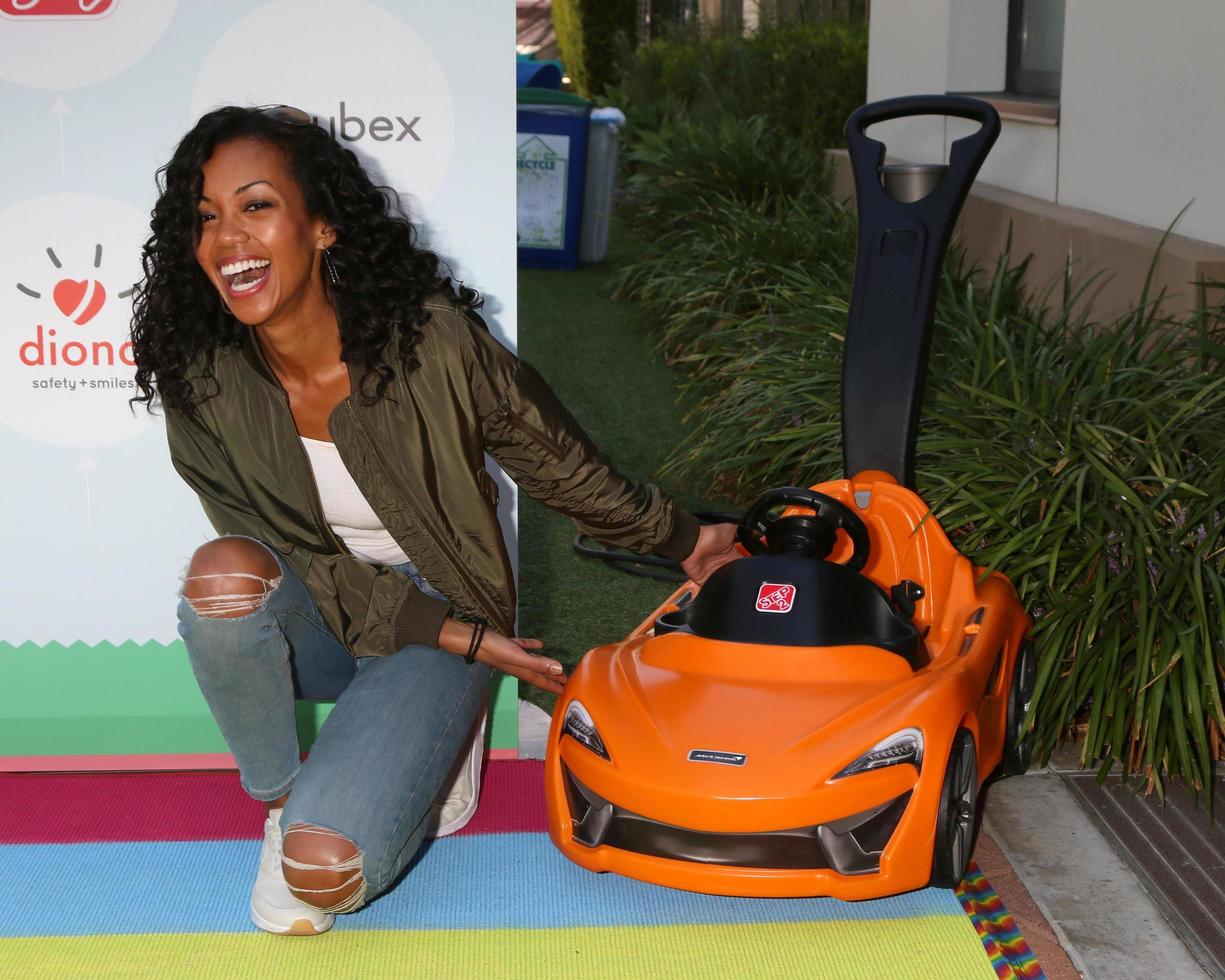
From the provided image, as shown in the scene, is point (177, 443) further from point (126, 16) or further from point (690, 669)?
point (690, 669)

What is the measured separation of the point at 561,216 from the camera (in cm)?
959

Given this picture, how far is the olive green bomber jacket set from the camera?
2537 mm

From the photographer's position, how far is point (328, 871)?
89.0 inches

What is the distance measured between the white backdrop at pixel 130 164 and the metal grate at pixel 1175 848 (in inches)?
59.6

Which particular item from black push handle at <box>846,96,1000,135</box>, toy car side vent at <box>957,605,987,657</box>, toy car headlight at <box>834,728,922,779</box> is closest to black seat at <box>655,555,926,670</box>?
toy car side vent at <box>957,605,987,657</box>

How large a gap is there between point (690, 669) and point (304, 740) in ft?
3.17

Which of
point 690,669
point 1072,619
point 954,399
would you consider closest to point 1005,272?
point 954,399

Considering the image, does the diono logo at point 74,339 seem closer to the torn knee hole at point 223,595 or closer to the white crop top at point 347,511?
the white crop top at point 347,511

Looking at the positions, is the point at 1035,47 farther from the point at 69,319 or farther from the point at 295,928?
the point at 295,928

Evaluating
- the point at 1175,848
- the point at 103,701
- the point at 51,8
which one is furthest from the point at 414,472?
the point at 1175,848

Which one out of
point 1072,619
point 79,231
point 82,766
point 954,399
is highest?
point 79,231

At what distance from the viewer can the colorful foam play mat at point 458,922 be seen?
7.60 ft

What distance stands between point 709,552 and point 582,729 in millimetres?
529

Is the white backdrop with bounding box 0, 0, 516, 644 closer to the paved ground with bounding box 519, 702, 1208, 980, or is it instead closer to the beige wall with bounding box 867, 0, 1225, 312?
the paved ground with bounding box 519, 702, 1208, 980
